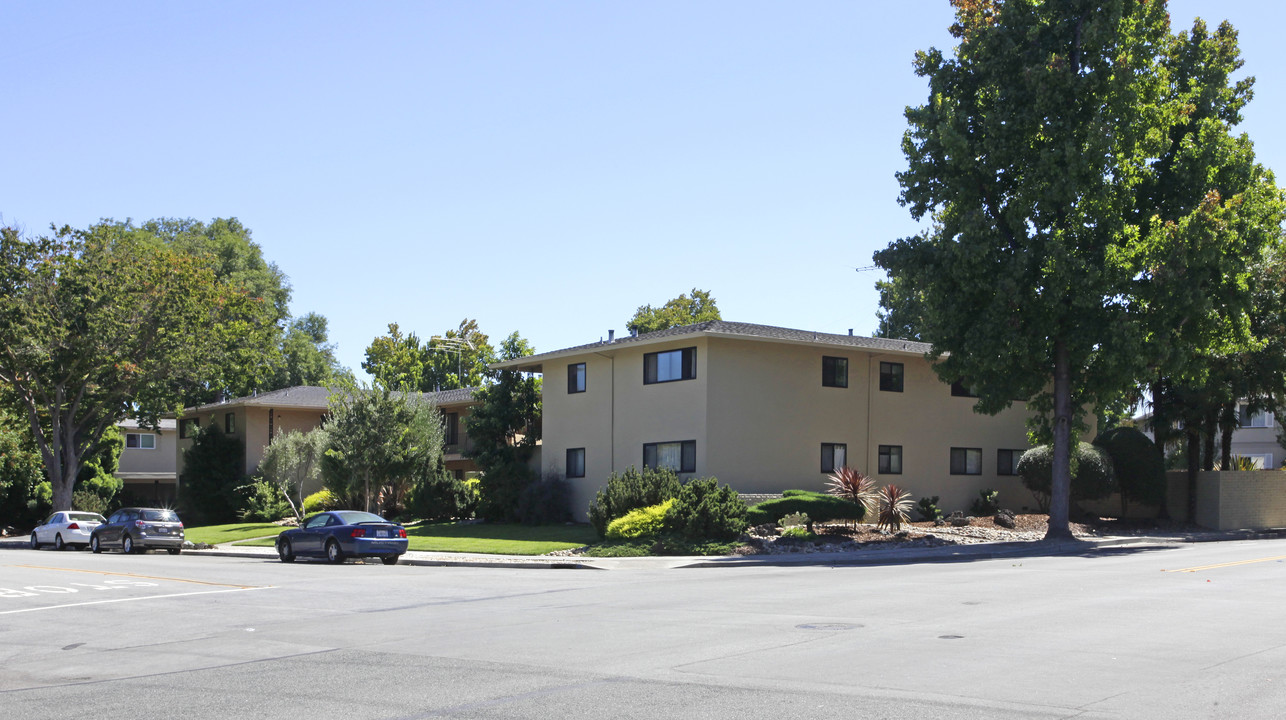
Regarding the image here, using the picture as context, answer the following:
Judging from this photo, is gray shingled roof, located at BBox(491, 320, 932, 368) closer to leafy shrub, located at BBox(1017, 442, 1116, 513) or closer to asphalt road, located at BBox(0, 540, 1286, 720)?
leafy shrub, located at BBox(1017, 442, 1116, 513)

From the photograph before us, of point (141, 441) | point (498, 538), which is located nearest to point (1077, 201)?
point (498, 538)

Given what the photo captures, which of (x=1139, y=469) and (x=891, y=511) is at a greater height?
(x=1139, y=469)

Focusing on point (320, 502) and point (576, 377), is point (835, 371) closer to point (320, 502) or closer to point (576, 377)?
point (576, 377)

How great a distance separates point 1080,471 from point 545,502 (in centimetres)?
1777

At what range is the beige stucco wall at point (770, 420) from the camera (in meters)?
34.0

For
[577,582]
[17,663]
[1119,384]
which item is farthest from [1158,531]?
[17,663]

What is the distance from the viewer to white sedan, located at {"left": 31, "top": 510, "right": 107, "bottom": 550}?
38500 mm

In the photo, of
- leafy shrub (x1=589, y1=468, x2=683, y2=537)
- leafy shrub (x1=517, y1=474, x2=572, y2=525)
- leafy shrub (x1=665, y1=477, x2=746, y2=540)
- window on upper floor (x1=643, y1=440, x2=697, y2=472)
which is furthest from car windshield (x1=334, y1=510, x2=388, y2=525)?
leafy shrub (x1=517, y1=474, x2=572, y2=525)

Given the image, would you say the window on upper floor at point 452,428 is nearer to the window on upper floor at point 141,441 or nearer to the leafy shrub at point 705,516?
the leafy shrub at point 705,516

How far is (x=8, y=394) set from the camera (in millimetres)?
47406

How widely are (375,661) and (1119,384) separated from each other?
25.0 meters

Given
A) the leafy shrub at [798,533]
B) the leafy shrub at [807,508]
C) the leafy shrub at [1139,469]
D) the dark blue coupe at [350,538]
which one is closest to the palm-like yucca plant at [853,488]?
the leafy shrub at [807,508]

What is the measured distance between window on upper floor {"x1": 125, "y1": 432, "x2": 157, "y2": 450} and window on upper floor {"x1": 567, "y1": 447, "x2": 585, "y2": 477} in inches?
1506

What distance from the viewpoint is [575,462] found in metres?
38.8
